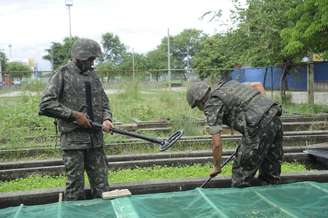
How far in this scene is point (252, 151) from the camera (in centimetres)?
499

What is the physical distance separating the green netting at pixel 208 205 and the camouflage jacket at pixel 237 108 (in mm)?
699

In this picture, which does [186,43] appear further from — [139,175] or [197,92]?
[197,92]

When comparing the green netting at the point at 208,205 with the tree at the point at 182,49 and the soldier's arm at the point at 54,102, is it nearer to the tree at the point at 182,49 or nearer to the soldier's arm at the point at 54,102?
the soldier's arm at the point at 54,102

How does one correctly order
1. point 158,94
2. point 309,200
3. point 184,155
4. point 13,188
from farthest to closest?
1. point 158,94
2. point 184,155
3. point 13,188
4. point 309,200

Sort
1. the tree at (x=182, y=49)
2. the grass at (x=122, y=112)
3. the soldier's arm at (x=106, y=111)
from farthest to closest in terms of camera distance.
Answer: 1. the tree at (x=182, y=49)
2. the grass at (x=122, y=112)
3. the soldier's arm at (x=106, y=111)

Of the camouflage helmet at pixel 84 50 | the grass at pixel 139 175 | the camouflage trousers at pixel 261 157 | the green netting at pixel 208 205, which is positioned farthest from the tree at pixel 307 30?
the camouflage helmet at pixel 84 50

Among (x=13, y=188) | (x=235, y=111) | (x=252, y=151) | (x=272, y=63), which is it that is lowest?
(x=13, y=188)

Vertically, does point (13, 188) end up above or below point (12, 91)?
below

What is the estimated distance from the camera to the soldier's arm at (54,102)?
15.7ft

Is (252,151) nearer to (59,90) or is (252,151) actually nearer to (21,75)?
(59,90)

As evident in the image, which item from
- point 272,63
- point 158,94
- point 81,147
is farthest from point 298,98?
point 81,147

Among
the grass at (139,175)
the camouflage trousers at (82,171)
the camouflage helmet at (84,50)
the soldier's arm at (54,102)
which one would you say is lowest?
the grass at (139,175)

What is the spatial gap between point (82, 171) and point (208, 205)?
4.59ft

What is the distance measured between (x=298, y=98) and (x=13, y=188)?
18.4m
